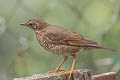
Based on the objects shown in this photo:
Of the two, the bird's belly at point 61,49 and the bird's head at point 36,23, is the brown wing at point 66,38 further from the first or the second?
the bird's head at point 36,23

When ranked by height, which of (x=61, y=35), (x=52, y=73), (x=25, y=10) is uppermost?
(x=25, y=10)

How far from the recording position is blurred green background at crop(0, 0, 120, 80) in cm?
428

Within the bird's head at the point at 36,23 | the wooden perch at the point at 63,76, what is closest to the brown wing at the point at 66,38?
the bird's head at the point at 36,23

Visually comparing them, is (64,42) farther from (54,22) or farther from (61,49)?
(54,22)

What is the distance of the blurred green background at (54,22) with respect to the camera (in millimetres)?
4281

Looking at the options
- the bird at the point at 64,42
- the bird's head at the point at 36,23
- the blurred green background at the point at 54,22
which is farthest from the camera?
the blurred green background at the point at 54,22

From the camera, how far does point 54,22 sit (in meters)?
4.70

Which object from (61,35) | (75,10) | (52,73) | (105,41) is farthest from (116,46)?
(52,73)

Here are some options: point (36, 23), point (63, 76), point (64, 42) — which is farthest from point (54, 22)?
point (63, 76)

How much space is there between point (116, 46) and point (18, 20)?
0.89 metres

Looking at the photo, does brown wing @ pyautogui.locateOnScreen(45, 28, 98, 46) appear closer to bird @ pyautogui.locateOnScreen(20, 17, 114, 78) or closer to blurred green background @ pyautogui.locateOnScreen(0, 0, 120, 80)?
bird @ pyautogui.locateOnScreen(20, 17, 114, 78)

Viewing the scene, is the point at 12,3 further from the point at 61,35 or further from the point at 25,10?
the point at 61,35

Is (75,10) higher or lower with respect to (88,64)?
higher

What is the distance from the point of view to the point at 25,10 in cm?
427
